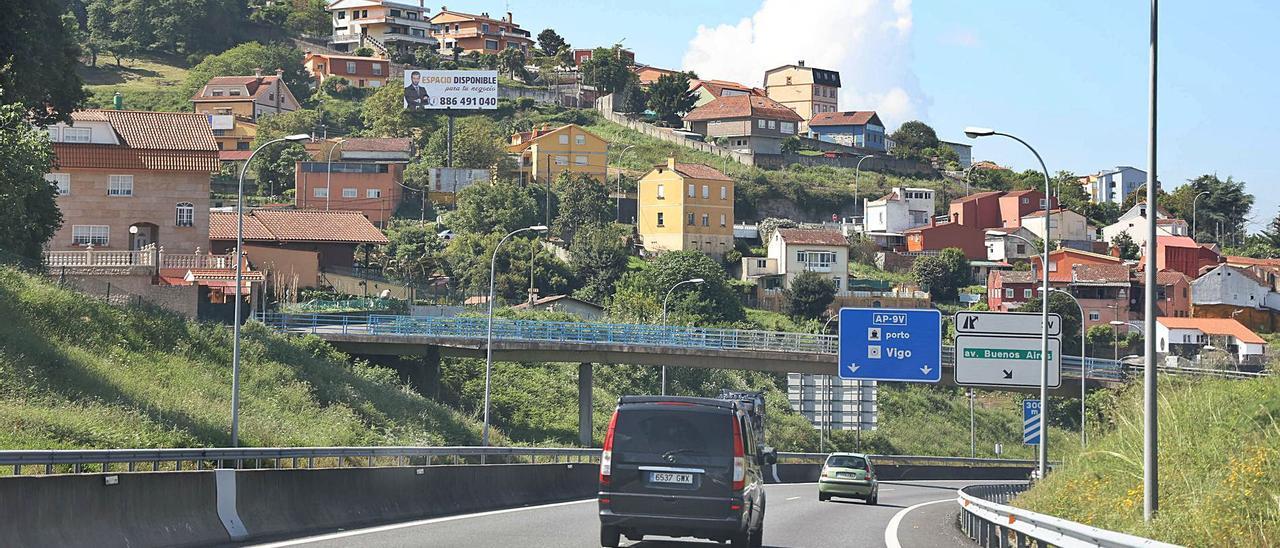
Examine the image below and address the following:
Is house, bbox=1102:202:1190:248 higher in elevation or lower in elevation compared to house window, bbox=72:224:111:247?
higher

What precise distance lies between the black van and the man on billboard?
422 feet

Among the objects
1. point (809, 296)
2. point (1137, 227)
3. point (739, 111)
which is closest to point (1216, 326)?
Result: point (809, 296)

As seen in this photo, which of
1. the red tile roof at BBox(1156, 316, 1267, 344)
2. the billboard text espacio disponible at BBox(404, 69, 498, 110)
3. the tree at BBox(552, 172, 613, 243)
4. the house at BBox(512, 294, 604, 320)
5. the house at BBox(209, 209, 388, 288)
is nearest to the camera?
the house at BBox(209, 209, 388, 288)

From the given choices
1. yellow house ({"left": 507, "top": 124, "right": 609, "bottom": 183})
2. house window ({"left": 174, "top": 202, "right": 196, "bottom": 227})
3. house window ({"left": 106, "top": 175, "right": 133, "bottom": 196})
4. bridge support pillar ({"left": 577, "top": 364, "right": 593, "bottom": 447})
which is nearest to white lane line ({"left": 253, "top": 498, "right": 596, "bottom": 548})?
bridge support pillar ({"left": 577, "top": 364, "right": 593, "bottom": 447})

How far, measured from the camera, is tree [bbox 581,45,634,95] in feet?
562

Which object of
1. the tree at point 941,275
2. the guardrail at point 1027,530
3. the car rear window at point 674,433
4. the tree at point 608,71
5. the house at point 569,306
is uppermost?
the tree at point 608,71

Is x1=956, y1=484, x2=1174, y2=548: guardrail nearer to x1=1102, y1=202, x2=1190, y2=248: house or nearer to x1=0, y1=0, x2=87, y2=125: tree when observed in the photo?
x1=0, y1=0, x2=87, y2=125: tree

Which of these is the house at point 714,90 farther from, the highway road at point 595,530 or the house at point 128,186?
the highway road at point 595,530

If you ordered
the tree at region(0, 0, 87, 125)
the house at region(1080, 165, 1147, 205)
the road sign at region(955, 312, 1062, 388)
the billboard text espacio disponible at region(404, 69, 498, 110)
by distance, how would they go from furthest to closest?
the house at region(1080, 165, 1147, 205) → the billboard text espacio disponible at region(404, 69, 498, 110) → the tree at region(0, 0, 87, 125) → the road sign at region(955, 312, 1062, 388)

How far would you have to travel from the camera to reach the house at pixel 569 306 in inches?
3895

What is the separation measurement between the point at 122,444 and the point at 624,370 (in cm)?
5122

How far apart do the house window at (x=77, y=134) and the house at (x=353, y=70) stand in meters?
101

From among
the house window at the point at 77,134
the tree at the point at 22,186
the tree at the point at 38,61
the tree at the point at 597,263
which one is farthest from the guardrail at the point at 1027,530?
the tree at the point at 597,263

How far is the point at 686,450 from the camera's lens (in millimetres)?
18547
